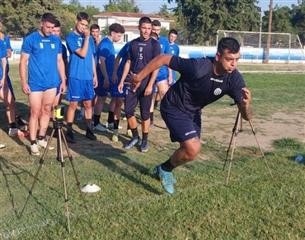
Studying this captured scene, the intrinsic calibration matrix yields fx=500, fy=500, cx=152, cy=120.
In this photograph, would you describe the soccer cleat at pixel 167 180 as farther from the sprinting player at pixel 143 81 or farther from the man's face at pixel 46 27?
the man's face at pixel 46 27

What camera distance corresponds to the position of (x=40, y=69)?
7.52 meters

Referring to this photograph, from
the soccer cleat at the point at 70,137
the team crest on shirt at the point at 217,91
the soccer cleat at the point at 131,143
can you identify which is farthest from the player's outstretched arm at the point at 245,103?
the soccer cleat at the point at 70,137

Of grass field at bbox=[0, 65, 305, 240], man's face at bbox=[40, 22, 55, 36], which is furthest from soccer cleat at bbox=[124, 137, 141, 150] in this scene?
man's face at bbox=[40, 22, 55, 36]

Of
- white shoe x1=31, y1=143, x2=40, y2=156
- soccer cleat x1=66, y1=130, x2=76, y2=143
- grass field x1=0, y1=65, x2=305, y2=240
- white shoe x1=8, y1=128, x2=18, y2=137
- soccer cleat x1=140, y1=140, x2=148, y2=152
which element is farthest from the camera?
white shoe x1=8, y1=128, x2=18, y2=137

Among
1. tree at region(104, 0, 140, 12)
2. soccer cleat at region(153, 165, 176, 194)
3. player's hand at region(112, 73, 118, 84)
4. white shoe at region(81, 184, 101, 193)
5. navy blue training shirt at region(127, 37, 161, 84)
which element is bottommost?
white shoe at region(81, 184, 101, 193)

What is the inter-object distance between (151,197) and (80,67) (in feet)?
11.6

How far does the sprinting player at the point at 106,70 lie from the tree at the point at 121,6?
102m

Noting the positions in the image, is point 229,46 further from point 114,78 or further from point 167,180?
point 114,78

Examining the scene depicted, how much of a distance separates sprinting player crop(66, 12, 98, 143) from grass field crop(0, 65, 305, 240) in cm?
76

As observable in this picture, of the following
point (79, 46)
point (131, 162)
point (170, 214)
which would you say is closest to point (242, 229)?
point (170, 214)

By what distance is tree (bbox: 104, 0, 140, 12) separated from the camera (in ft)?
364

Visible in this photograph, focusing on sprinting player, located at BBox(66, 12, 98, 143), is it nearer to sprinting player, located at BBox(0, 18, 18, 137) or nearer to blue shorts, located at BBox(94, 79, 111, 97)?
sprinting player, located at BBox(0, 18, 18, 137)

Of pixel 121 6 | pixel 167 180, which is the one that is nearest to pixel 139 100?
pixel 167 180

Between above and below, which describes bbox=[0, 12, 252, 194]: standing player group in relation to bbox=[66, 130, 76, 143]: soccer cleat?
above
